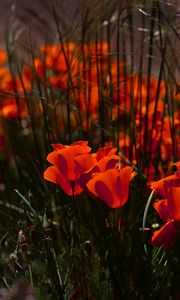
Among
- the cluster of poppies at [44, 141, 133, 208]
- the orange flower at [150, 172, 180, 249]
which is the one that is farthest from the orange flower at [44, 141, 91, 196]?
the orange flower at [150, 172, 180, 249]

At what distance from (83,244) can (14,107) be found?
118 centimetres

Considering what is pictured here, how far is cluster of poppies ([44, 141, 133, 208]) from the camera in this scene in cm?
139

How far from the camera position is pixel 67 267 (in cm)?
159

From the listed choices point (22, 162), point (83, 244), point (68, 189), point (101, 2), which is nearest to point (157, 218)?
point (83, 244)

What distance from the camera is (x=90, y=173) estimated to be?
1.47 metres

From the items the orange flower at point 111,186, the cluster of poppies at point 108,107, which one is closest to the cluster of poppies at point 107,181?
the orange flower at point 111,186

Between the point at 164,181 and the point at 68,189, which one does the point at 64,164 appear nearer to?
the point at 68,189

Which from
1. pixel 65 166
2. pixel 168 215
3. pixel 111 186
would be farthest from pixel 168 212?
pixel 65 166

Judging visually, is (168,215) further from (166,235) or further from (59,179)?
(59,179)

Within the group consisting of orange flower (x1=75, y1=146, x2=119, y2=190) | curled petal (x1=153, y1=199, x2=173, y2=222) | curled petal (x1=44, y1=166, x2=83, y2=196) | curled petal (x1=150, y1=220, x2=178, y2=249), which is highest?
orange flower (x1=75, y1=146, x2=119, y2=190)

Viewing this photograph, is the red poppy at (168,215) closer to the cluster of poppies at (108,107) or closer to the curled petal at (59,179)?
the curled petal at (59,179)

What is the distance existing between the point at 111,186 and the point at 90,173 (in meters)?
0.08

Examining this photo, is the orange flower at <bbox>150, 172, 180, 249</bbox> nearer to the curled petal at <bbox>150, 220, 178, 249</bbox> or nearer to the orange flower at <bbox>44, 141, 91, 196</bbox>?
the curled petal at <bbox>150, 220, 178, 249</bbox>

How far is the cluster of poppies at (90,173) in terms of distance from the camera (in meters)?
1.39
